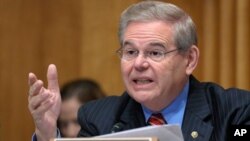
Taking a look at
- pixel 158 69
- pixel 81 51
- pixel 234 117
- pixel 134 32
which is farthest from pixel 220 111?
pixel 81 51

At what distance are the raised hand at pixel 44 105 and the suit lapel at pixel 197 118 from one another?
1.74 ft

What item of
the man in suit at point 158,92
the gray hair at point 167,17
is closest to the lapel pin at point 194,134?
the man in suit at point 158,92

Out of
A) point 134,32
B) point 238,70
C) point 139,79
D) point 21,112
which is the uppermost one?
point 134,32

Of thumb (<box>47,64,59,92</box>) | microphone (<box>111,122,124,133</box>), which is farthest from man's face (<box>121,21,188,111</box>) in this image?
thumb (<box>47,64,59,92</box>)

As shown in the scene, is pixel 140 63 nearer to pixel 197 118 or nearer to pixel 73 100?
pixel 197 118

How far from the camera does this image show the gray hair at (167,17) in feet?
8.62

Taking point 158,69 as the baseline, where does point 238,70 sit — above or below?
below

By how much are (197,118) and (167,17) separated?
0.42 metres

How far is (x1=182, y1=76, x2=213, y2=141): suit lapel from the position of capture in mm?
2498

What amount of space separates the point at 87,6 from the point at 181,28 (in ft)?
6.51

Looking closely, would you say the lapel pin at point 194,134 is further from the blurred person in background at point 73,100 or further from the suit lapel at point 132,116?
the blurred person in background at point 73,100

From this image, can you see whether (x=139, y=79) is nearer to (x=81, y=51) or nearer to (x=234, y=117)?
(x=234, y=117)

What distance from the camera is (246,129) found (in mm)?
2070

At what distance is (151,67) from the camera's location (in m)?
2.57
